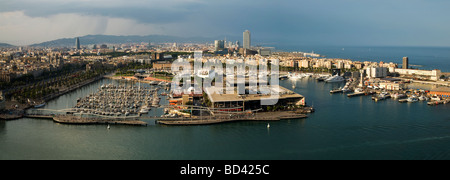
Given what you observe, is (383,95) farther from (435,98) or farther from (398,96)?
(435,98)

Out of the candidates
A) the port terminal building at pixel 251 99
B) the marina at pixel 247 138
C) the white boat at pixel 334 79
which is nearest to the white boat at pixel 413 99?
the marina at pixel 247 138

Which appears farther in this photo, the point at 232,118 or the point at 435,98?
the point at 435,98

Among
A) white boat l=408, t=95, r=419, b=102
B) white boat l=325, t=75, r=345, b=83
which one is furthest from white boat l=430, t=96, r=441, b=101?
white boat l=325, t=75, r=345, b=83

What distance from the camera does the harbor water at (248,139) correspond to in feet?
18.2

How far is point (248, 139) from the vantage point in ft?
20.7

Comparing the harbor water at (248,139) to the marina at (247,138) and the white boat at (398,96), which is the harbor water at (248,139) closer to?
the marina at (247,138)

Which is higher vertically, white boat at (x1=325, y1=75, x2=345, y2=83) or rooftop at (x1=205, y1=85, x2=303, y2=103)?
white boat at (x1=325, y1=75, x2=345, y2=83)

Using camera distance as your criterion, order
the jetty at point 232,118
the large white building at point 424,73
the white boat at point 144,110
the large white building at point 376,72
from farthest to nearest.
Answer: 1. the large white building at point 376,72
2. the large white building at point 424,73
3. the white boat at point 144,110
4. the jetty at point 232,118

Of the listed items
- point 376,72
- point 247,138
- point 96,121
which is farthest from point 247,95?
point 376,72

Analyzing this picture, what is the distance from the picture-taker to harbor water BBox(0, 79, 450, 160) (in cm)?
556

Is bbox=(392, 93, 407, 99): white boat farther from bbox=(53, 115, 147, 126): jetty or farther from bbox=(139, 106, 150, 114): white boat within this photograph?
bbox=(53, 115, 147, 126): jetty

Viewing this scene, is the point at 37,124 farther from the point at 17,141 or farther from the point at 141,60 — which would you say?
the point at 141,60
